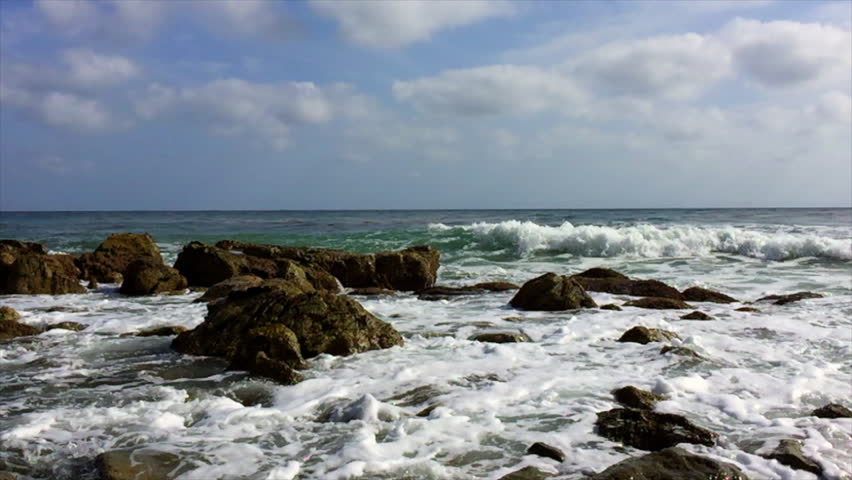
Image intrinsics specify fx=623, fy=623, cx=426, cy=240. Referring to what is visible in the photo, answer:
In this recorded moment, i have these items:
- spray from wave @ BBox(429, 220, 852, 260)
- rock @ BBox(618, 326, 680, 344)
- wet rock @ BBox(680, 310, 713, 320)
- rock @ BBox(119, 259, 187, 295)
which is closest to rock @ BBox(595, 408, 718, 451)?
rock @ BBox(618, 326, 680, 344)

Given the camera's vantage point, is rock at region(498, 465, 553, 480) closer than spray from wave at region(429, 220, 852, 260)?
A: Yes

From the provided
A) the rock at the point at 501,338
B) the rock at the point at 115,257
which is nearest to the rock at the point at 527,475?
the rock at the point at 501,338

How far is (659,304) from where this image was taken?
9492 millimetres

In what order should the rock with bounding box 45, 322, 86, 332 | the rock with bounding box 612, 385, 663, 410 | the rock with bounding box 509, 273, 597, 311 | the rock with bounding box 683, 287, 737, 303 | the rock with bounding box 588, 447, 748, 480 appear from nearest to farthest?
the rock with bounding box 588, 447, 748, 480, the rock with bounding box 612, 385, 663, 410, the rock with bounding box 45, 322, 86, 332, the rock with bounding box 509, 273, 597, 311, the rock with bounding box 683, 287, 737, 303

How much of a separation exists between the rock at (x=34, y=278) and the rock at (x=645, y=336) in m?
9.34

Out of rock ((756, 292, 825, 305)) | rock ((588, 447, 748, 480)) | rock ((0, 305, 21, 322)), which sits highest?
rock ((0, 305, 21, 322))

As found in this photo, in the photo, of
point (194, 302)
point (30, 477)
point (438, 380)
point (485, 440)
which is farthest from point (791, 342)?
point (194, 302)

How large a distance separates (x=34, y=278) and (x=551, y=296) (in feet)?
28.9

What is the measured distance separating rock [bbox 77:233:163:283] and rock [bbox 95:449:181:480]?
27.8 feet

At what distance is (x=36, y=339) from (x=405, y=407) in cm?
481

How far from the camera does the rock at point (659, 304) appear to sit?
370 inches

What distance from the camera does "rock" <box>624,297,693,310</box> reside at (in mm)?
9398

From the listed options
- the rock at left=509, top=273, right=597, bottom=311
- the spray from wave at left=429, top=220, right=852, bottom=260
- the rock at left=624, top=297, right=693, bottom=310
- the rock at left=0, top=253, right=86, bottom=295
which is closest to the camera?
the rock at left=509, top=273, right=597, bottom=311

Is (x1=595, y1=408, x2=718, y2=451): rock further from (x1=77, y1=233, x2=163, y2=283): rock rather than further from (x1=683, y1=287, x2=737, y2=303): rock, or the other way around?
(x1=77, y1=233, x2=163, y2=283): rock
